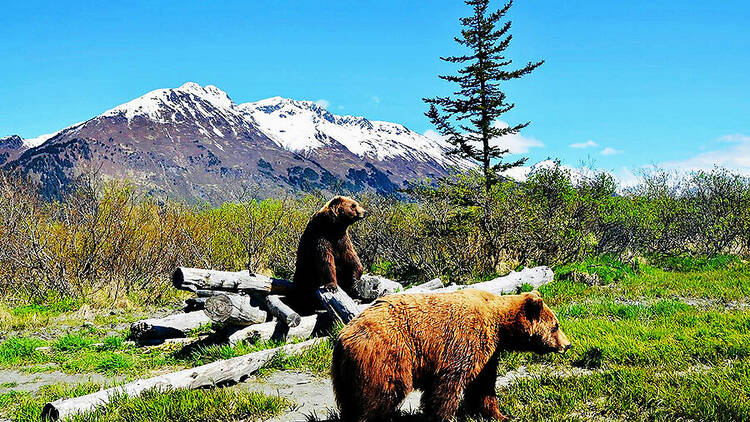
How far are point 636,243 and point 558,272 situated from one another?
879 cm

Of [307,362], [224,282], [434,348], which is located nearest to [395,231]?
[224,282]

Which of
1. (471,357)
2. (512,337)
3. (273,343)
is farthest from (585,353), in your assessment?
(273,343)

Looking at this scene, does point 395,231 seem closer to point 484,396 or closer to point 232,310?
point 232,310

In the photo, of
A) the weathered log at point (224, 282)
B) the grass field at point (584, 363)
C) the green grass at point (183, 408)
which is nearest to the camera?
the grass field at point (584, 363)

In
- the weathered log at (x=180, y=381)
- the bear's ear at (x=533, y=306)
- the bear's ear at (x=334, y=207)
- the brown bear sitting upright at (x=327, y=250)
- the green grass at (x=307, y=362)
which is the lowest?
the green grass at (x=307, y=362)

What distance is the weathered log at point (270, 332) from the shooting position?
7641 millimetres

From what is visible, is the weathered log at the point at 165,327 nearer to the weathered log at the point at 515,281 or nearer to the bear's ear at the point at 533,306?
the weathered log at the point at 515,281

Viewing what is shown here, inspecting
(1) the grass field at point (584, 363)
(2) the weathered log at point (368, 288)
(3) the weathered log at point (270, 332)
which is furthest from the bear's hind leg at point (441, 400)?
(2) the weathered log at point (368, 288)

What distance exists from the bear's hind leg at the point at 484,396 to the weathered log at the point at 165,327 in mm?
6696

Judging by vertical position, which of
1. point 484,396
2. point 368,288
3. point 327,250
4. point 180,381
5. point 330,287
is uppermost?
point 327,250

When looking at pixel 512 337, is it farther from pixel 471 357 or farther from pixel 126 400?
pixel 126 400

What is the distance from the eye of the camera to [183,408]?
4734mm

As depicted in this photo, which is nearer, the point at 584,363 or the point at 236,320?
the point at 584,363

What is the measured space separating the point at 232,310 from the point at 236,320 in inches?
9.5
